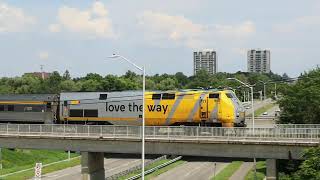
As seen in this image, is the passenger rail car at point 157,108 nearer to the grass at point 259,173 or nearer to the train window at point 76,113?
the train window at point 76,113

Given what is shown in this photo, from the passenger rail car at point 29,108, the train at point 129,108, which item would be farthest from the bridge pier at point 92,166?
the passenger rail car at point 29,108

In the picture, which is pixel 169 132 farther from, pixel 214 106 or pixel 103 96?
pixel 103 96

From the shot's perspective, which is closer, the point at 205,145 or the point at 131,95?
the point at 205,145

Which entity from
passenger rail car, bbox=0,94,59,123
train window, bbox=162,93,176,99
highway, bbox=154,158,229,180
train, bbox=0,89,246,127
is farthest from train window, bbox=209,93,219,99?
highway, bbox=154,158,229,180

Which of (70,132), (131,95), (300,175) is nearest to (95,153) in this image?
(70,132)

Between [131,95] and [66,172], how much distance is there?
30463 mm

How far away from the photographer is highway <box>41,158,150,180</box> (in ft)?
247

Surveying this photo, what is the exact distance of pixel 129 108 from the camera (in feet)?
181

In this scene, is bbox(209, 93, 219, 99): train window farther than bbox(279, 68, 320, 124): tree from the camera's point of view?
No

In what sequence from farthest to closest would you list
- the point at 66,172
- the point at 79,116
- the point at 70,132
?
the point at 66,172
the point at 79,116
the point at 70,132

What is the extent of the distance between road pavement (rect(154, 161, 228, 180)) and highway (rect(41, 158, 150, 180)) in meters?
8.71

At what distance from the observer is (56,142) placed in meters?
49.8

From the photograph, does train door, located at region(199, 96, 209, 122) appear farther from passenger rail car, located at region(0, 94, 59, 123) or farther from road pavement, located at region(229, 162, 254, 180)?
road pavement, located at region(229, 162, 254, 180)

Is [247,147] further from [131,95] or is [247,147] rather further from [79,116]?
[79,116]
